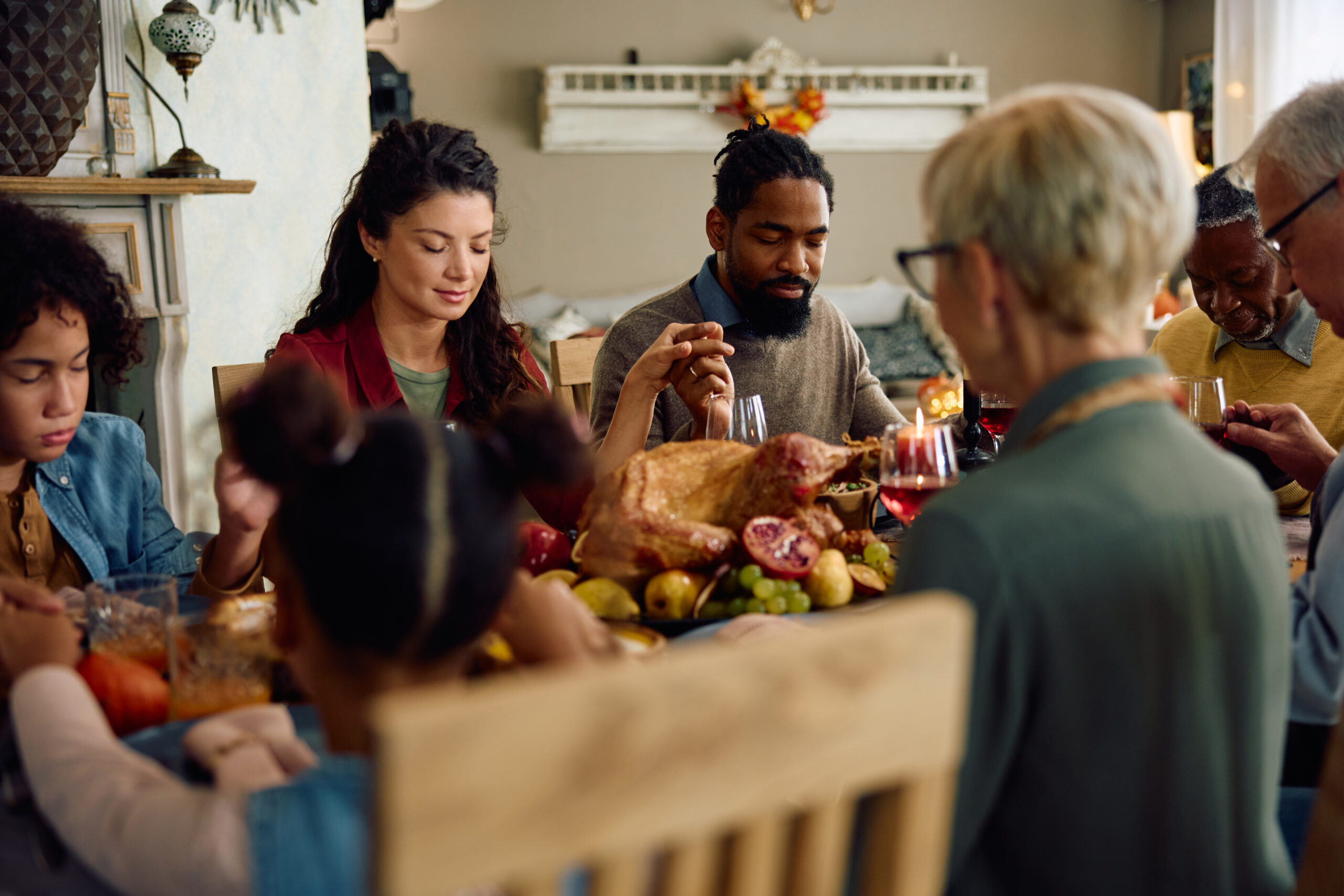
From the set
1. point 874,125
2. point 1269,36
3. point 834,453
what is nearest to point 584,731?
point 834,453

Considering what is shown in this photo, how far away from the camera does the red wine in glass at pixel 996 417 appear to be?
1.73m

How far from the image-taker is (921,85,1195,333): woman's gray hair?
0.82 metres

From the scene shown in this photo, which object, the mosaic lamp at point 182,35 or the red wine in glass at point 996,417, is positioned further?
the mosaic lamp at point 182,35

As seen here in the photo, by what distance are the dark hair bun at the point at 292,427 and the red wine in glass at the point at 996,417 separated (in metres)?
1.23

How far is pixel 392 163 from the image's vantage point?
209 centimetres

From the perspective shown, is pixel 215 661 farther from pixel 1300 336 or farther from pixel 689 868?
pixel 1300 336

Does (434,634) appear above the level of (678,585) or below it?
above

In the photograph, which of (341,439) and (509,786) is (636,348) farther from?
(509,786)

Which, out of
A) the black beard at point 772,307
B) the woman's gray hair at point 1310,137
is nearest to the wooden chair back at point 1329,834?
the woman's gray hair at point 1310,137

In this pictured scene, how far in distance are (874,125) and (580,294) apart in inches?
79.5

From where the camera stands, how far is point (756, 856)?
0.57m

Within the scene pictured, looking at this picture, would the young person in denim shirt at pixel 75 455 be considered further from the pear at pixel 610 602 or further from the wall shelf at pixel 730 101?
the wall shelf at pixel 730 101

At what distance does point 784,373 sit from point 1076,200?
5.66 feet

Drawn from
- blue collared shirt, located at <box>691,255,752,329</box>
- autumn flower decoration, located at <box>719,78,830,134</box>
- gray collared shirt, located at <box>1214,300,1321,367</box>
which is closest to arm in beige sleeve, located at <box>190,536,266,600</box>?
blue collared shirt, located at <box>691,255,752,329</box>
